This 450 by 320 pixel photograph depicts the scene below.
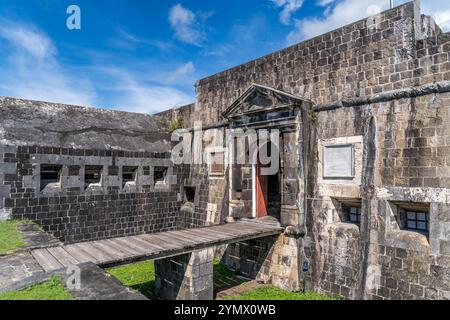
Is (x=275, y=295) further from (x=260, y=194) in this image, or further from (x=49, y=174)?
(x=49, y=174)

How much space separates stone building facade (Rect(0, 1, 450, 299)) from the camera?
20.1 ft

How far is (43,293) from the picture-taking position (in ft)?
12.0

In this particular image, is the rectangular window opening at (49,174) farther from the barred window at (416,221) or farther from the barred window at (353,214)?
the barred window at (416,221)

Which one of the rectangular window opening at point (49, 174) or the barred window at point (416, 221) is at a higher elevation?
the rectangular window opening at point (49, 174)

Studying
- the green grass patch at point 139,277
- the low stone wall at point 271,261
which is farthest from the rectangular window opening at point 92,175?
the low stone wall at point 271,261

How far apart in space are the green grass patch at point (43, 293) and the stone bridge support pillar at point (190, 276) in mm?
2969

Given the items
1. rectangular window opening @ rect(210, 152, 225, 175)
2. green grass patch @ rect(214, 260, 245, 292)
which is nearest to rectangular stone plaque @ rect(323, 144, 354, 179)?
green grass patch @ rect(214, 260, 245, 292)

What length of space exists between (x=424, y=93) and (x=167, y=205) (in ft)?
29.2

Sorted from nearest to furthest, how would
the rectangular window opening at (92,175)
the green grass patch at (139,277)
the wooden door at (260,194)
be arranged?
1. the green grass patch at (139,277)
2. the wooden door at (260,194)
3. the rectangular window opening at (92,175)

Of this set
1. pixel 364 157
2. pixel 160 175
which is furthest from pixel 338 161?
pixel 160 175

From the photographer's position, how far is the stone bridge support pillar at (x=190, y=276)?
21.4 feet

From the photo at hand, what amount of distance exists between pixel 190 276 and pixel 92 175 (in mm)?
5649

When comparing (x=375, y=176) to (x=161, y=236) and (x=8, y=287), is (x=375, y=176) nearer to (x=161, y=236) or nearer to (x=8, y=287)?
(x=161, y=236)

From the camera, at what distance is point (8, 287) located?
388 cm
